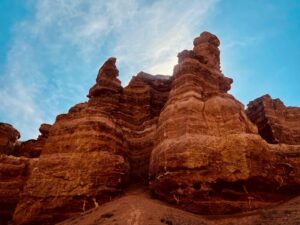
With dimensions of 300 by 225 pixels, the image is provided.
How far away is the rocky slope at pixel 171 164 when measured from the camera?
1778cm

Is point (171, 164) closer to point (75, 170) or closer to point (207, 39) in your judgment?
point (75, 170)

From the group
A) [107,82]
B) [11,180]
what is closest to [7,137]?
[11,180]

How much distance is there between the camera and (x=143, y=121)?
105ft

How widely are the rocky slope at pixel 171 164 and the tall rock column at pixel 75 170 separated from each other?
7 centimetres

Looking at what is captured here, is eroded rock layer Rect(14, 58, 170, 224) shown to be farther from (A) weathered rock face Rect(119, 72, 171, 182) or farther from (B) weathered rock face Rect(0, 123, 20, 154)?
(B) weathered rock face Rect(0, 123, 20, 154)

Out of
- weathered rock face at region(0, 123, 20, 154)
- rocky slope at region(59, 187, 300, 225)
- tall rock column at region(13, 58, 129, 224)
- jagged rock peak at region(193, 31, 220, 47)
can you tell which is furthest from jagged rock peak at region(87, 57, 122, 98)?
rocky slope at region(59, 187, 300, 225)

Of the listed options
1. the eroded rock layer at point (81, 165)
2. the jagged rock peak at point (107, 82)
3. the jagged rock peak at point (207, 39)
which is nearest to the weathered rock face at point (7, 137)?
the jagged rock peak at point (107, 82)

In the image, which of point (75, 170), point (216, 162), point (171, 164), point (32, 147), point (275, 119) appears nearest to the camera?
point (216, 162)

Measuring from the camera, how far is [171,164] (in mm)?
19047

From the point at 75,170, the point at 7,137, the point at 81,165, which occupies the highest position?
the point at 7,137

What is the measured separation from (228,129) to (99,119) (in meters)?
11.1

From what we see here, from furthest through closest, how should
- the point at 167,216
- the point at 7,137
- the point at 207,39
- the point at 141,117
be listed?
the point at 7,137 < the point at 207,39 < the point at 141,117 < the point at 167,216

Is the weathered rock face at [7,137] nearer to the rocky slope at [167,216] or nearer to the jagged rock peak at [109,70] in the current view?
the jagged rock peak at [109,70]

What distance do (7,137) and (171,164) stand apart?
26.3 m
